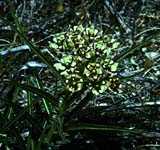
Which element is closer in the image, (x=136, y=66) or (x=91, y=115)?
(x=91, y=115)

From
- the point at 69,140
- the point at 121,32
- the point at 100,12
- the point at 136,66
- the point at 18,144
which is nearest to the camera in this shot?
the point at 18,144

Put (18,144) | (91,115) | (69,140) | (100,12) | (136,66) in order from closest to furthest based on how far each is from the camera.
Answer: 1. (18,144)
2. (69,140)
3. (91,115)
4. (136,66)
5. (100,12)

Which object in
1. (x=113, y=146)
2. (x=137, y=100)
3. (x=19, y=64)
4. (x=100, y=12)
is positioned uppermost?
(x=100, y=12)

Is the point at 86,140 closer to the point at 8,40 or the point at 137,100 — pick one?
the point at 137,100

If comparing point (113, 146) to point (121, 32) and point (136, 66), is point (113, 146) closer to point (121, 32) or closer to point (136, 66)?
point (136, 66)

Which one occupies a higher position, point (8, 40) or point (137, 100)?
point (8, 40)

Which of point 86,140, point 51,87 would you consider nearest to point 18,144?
point 86,140
